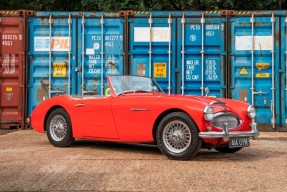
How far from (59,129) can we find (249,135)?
3486mm

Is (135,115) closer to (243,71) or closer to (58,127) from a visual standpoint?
(58,127)

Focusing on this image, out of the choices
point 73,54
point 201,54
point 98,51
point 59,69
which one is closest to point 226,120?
point 201,54

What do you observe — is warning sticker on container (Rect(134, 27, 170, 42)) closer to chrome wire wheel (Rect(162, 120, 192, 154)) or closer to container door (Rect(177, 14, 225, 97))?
container door (Rect(177, 14, 225, 97))

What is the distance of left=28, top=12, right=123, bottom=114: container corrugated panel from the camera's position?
43.6 feet

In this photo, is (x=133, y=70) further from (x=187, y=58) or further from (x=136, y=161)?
(x=136, y=161)

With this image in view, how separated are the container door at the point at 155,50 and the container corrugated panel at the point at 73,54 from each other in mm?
401

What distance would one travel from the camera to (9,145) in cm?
940

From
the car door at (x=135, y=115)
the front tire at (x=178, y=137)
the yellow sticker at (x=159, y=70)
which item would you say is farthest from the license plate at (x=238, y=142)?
the yellow sticker at (x=159, y=70)

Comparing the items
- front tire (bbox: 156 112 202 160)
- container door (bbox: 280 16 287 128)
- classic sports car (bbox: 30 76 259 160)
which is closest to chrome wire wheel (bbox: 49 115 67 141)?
classic sports car (bbox: 30 76 259 160)

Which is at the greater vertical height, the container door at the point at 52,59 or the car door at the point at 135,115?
the container door at the point at 52,59

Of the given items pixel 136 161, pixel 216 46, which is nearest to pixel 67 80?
pixel 216 46

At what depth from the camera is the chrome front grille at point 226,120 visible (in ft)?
23.8

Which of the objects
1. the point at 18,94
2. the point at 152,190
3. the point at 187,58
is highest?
the point at 187,58

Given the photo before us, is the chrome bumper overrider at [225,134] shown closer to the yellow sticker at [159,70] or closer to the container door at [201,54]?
the container door at [201,54]
